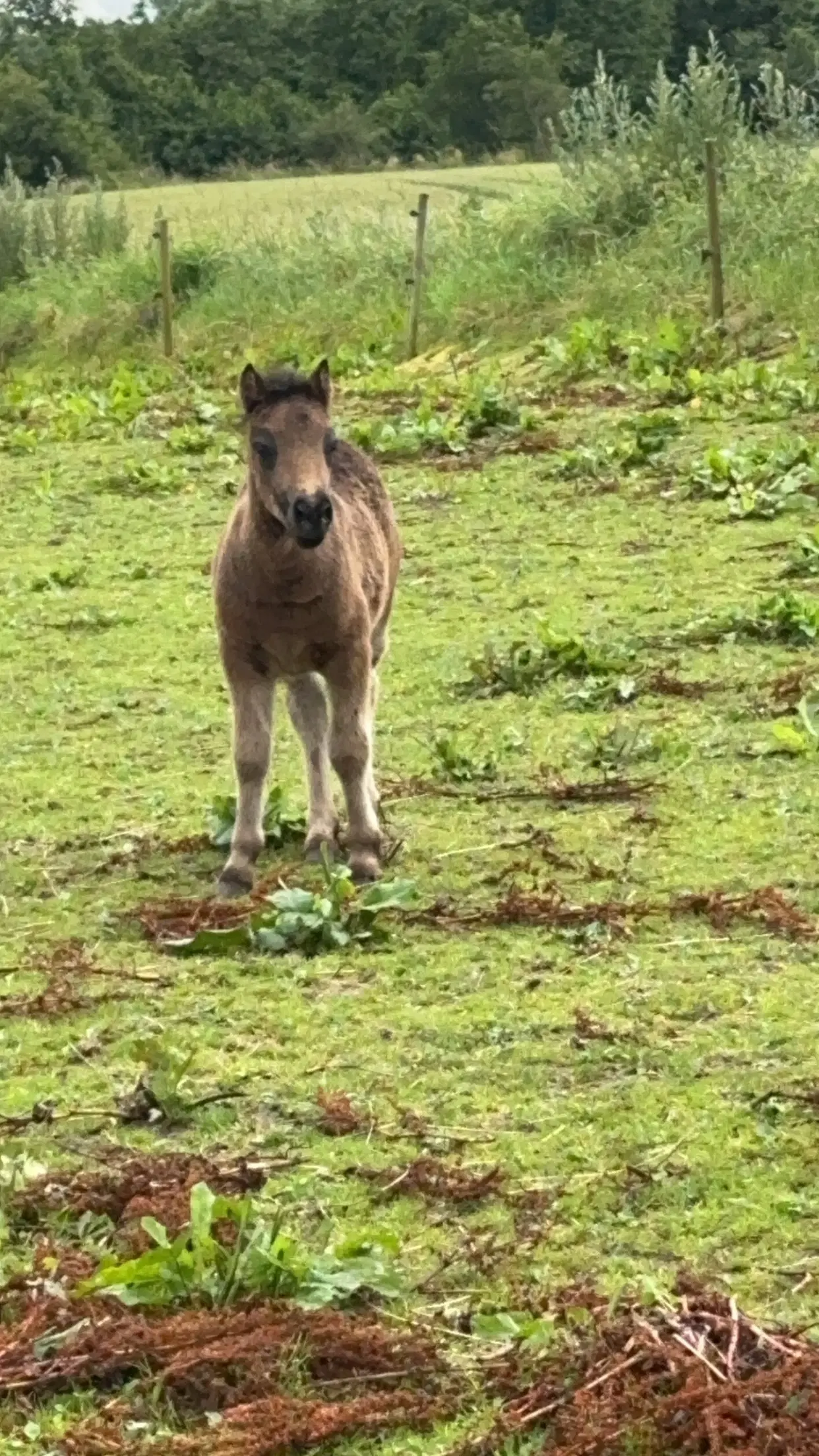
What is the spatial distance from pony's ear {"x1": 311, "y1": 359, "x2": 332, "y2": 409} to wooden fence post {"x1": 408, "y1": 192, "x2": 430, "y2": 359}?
1455cm

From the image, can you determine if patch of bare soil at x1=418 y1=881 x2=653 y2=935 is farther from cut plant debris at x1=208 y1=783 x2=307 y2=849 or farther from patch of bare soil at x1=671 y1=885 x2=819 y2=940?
cut plant debris at x1=208 y1=783 x2=307 y2=849

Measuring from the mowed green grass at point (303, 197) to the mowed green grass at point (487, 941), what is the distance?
1699cm

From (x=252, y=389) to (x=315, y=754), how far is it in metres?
1.33

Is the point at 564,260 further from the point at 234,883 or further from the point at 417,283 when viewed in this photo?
the point at 234,883

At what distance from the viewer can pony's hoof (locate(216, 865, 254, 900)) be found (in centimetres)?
692

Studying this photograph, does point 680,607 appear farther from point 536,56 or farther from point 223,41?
point 223,41

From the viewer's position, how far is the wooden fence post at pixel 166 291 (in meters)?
23.1

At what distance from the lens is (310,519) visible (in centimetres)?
652

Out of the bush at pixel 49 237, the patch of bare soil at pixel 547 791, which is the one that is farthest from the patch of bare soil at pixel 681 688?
the bush at pixel 49 237

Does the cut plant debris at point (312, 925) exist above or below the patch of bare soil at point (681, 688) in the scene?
above

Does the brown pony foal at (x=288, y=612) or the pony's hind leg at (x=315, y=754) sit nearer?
the brown pony foal at (x=288, y=612)

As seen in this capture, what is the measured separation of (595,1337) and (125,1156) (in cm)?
139

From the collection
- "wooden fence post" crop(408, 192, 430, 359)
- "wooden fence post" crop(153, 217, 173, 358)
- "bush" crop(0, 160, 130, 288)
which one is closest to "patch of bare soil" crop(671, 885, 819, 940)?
"wooden fence post" crop(408, 192, 430, 359)

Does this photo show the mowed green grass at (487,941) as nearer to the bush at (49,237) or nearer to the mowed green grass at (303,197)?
the mowed green grass at (303,197)
